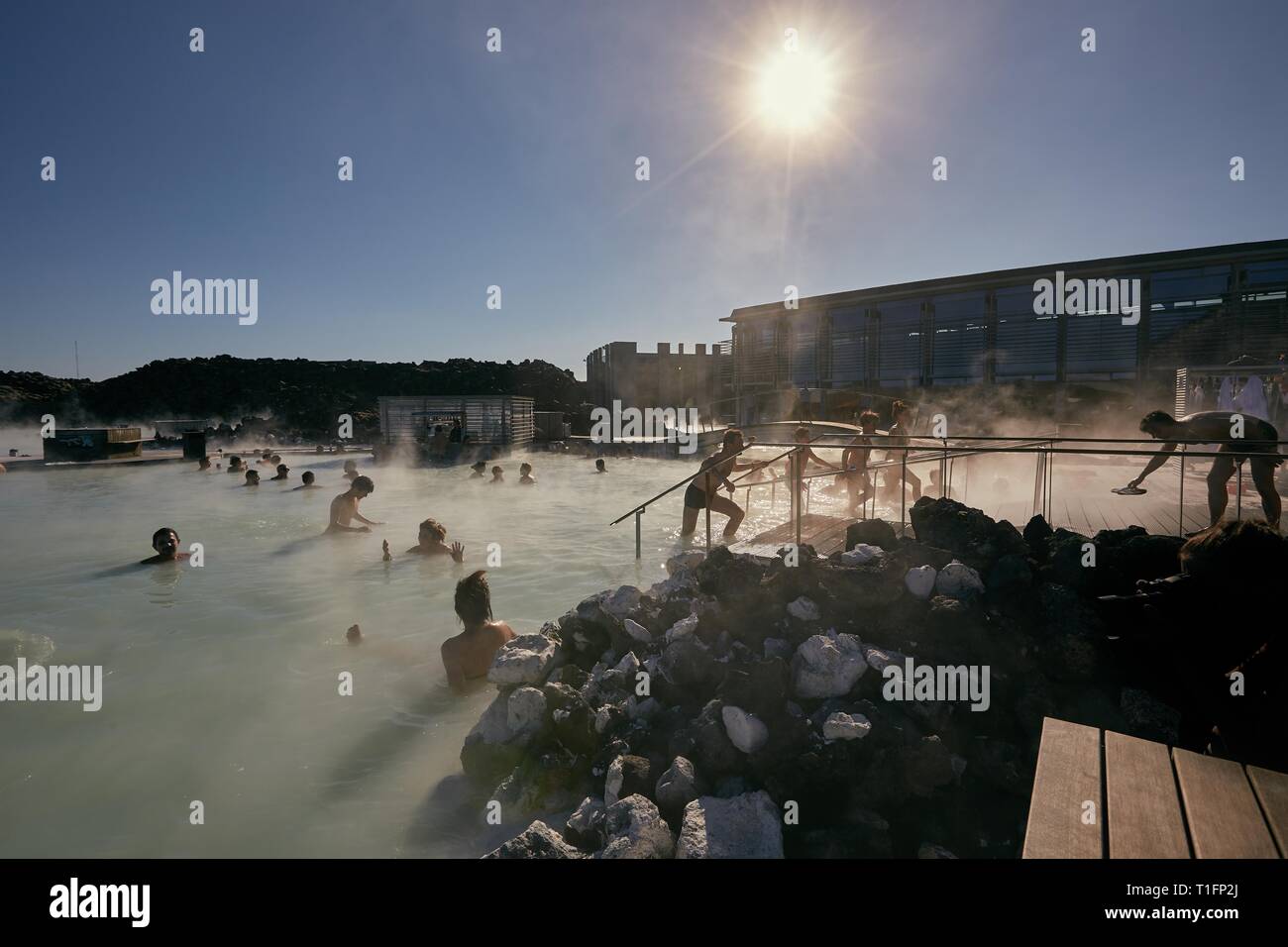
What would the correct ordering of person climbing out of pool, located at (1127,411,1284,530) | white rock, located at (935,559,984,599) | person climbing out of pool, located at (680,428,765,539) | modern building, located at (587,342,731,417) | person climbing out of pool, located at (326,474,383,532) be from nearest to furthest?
white rock, located at (935,559,984,599), person climbing out of pool, located at (1127,411,1284,530), person climbing out of pool, located at (680,428,765,539), person climbing out of pool, located at (326,474,383,532), modern building, located at (587,342,731,417)

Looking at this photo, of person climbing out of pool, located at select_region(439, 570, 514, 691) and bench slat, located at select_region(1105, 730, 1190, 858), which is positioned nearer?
bench slat, located at select_region(1105, 730, 1190, 858)

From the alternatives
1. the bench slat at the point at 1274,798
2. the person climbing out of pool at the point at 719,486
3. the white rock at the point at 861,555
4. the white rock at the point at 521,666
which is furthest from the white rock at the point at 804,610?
the person climbing out of pool at the point at 719,486

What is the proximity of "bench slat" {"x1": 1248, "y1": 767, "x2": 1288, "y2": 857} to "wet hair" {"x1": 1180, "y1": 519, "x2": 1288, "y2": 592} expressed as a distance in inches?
41.2

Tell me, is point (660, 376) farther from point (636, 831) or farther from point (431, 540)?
point (636, 831)

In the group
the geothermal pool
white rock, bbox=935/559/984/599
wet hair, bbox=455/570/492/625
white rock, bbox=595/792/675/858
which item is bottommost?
the geothermal pool

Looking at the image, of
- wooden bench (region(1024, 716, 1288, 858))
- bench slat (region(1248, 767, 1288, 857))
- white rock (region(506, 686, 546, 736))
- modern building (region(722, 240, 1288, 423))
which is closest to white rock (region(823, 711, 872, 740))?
wooden bench (region(1024, 716, 1288, 858))

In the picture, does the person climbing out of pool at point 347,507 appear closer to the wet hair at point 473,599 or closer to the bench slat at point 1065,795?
the wet hair at point 473,599

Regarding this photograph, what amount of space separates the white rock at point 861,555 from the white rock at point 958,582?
0.59 m

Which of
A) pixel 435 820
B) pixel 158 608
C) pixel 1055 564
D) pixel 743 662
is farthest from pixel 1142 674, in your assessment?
pixel 158 608

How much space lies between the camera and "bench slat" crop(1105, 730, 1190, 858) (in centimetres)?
185

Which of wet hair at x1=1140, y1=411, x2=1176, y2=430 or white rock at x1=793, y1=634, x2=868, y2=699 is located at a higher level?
wet hair at x1=1140, y1=411, x2=1176, y2=430

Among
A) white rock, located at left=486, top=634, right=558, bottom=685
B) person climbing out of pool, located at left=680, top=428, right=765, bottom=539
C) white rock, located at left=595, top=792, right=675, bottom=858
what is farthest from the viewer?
person climbing out of pool, located at left=680, top=428, right=765, bottom=539

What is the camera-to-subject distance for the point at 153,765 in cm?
483

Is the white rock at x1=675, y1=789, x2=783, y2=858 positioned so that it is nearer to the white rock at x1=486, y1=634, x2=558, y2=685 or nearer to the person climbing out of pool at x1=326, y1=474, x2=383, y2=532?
the white rock at x1=486, y1=634, x2=558, y2=685
